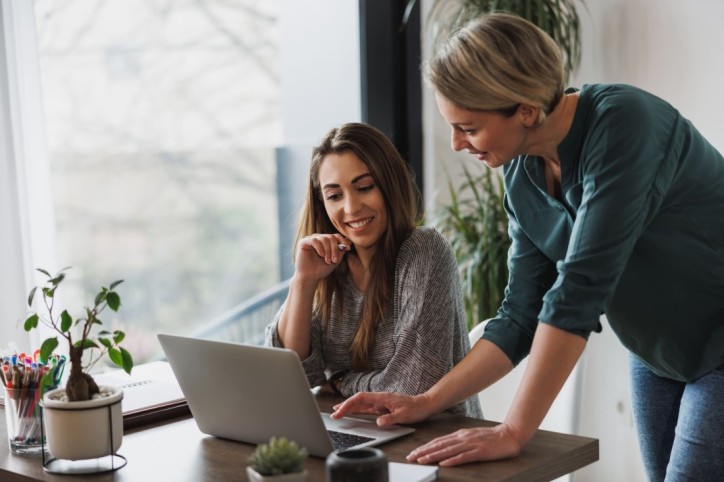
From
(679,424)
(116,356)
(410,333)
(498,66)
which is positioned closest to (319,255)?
(410,333)

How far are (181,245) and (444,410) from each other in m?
1.85

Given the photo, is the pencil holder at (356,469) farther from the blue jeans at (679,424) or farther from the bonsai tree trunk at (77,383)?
the blue jeans at (679,424)

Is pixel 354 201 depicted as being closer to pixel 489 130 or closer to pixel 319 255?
pixel 319 255

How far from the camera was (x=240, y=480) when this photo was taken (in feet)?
4.59

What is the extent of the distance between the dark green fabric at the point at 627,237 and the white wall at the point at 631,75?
3.65 feet

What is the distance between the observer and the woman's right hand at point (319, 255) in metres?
1.96

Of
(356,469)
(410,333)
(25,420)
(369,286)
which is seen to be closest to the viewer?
(356,469)

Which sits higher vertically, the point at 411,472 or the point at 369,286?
the point at 369,286

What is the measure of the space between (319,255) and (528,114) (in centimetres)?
62

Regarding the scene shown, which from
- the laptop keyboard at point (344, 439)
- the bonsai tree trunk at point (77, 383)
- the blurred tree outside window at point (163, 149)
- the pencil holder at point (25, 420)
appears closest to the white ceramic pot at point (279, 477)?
the laptop keyboard at point (344, 439)

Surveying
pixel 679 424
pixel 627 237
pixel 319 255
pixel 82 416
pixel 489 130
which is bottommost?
pixel 679 424

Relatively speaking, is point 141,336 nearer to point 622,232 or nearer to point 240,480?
point 240,480

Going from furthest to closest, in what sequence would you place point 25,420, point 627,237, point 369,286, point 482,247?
point 482,247 < point 369,286 < point 25,420 < point 627,237

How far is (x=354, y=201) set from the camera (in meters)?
1.99
